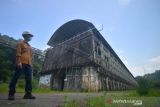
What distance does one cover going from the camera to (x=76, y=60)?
75.7 ft

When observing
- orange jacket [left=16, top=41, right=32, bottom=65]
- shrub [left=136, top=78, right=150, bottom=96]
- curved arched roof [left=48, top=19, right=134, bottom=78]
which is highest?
curved arched roof [left=48, top=19, right=134, bottom=78]

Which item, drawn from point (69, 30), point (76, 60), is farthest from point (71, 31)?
point (76, 60)

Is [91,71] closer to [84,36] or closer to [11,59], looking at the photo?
[84,36]

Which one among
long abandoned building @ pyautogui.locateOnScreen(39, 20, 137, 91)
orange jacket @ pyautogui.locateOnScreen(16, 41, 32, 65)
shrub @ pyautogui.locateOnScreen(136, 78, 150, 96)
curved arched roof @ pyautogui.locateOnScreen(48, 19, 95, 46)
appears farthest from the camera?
curved arched roof @ pyautogui.locateOnScreen(48, 19, 95, 46)

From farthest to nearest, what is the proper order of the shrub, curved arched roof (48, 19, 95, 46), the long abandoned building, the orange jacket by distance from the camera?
curved arched roof (48, 19, 95, 46), the long abandoned building, the shrub, the orange jacket

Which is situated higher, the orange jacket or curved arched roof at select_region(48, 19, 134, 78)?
curved arched roof at select_region(48, 19, 134, 78)

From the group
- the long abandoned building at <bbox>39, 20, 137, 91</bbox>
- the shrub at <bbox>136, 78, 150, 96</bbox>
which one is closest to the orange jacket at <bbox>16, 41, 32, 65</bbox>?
the shrub at <bbox>136, 78, 150, 96</bbox>

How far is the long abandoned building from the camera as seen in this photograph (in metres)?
21.2

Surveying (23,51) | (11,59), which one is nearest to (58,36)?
(11,59)

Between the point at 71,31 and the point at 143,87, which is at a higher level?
the point at 71,31

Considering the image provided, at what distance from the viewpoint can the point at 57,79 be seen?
1062 inches

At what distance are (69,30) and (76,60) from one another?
6.21 metres

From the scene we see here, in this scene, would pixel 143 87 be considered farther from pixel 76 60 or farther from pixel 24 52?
pixel 76 60

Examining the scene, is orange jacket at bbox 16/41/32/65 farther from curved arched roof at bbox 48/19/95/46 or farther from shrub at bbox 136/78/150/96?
curved arched roof at bbox 48/19/95/46
